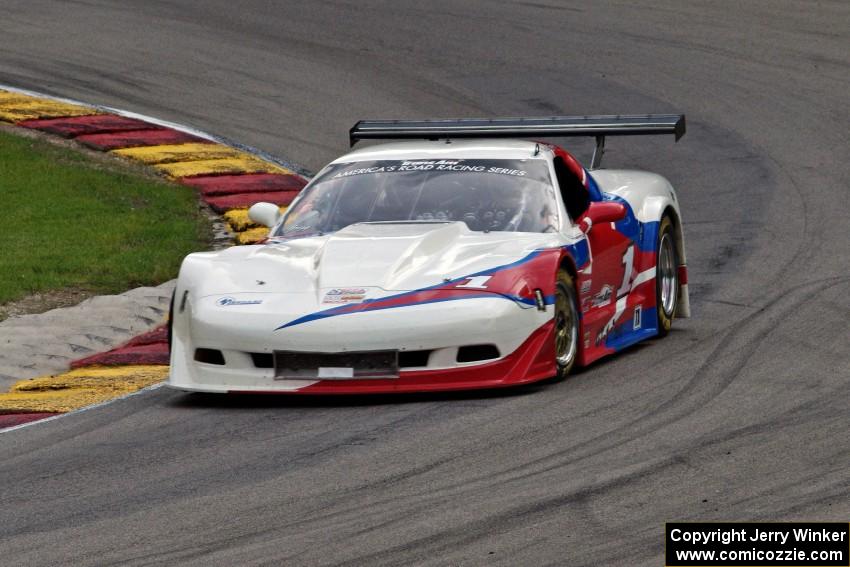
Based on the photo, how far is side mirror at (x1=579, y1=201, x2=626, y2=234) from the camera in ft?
31.3

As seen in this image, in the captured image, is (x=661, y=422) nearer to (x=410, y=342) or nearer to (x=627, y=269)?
(x=410, y=342)

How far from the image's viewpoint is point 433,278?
8531 millimetres

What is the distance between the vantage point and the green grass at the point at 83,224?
1240cm

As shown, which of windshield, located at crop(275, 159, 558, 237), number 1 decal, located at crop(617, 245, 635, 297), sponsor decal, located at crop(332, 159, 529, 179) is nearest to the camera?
windshield, located at crop(275, 159, 558, 237)

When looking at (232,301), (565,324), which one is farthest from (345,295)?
(565,324)

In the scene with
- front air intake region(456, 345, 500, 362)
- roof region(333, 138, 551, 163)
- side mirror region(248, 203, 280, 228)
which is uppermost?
roof region(333, 138, 551, 163)

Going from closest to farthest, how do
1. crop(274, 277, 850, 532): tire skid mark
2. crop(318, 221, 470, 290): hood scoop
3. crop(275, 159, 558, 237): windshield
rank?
1. crop(274, 277, 850, 532): tire skid mark
2. crop(318, 221, 470, 290): hood scoop
3. crop(275, 159, 558, 237): windshield

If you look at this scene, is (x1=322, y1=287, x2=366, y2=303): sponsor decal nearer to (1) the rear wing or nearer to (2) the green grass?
(1) the rear wing

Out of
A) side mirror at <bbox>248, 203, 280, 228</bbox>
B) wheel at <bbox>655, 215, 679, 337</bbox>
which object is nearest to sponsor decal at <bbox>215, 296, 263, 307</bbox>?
side mirror at <bbox>248, 203, 280, 228</bbox>

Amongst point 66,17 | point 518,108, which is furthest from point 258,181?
point 66,17

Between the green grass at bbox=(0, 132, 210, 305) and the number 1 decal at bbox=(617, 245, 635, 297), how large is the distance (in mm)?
3767

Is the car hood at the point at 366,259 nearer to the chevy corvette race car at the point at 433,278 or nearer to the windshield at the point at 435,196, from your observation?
the chevy corvette race car at the point at 433,278

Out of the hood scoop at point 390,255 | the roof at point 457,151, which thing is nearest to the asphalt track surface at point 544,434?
the hood scoop at point 390,255

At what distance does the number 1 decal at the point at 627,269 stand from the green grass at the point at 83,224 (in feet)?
12.4
